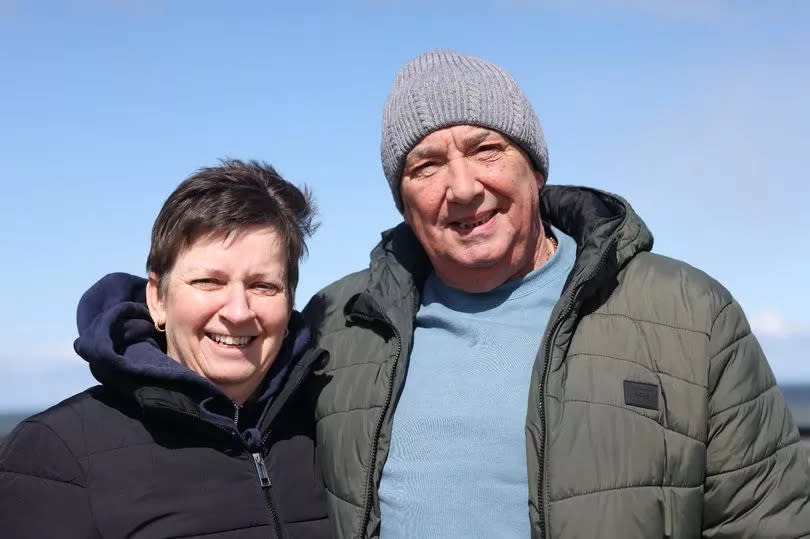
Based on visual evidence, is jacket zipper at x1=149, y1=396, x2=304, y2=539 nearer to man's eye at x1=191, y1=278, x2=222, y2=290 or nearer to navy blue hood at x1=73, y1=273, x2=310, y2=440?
navy blue hood at x1=73, y1=273, x2=310, y2=440

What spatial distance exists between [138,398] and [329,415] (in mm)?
629

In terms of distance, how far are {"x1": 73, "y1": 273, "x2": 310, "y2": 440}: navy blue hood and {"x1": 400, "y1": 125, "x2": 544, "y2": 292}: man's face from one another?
56 centimetres

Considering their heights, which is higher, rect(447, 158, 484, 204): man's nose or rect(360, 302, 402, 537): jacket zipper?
rect(447, 158, 484, 204): man's nose

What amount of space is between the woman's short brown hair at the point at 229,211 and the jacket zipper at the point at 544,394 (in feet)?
2.60

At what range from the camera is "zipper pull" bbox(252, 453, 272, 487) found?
9.38 feet

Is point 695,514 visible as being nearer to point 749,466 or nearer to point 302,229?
point 749,466

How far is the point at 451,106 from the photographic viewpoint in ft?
10.3

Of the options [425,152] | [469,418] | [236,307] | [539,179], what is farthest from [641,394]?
[236,307]

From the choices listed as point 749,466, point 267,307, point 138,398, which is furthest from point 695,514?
point 138,398

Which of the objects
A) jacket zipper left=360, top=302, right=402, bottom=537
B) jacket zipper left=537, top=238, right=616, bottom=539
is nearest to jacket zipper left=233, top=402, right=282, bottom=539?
jacket zipper left=360, top=302, right=402, bottom=537

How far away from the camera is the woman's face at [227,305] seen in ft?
9.30

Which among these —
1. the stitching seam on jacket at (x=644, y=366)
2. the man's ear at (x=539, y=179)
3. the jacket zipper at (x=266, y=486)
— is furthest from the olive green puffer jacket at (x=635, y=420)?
the man's ear at (x=539, y=179)

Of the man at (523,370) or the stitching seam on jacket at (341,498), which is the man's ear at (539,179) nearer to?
the man at (523,370)

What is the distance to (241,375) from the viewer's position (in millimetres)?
2902
